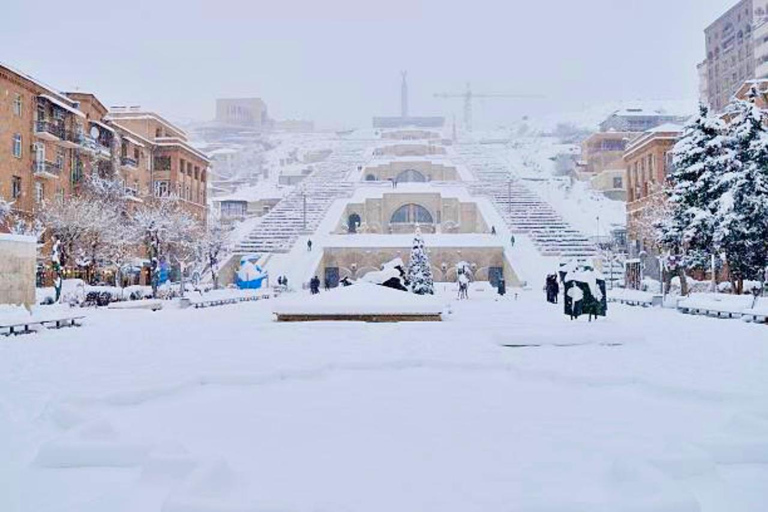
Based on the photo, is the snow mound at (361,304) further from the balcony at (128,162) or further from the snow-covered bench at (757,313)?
the balcony at (128,162)

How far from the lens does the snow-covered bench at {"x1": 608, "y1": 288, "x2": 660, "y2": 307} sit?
26.1m

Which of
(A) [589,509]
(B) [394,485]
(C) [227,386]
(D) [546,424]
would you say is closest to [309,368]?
(C) [227,386]

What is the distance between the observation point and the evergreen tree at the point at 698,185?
24828 mm

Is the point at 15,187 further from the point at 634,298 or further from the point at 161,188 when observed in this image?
the point at 634,298

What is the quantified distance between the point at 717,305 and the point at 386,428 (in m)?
17.0

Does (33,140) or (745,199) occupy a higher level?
(33,140)

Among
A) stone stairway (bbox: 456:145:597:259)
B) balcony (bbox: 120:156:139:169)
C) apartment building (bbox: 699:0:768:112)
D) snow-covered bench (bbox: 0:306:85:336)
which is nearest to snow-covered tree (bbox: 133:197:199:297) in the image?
balcony (bbox: 120:156:139:169)

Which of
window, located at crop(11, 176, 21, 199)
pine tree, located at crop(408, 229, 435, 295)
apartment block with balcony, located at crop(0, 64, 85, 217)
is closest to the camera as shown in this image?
pine tree, located at crop(408, 229, 435, 295)

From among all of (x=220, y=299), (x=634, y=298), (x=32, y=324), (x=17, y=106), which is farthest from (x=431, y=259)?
(x=32, y=324)

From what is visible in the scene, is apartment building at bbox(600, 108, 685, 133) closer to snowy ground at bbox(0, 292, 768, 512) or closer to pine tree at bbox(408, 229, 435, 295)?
pine tree at bbox(408, 229, 435, 295)

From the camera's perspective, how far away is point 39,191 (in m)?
36.0

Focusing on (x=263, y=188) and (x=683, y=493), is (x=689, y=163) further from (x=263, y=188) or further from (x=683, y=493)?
(x=263, y=188)

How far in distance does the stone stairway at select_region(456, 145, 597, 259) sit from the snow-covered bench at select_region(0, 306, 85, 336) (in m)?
31.6

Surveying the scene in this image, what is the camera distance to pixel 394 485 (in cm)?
509
